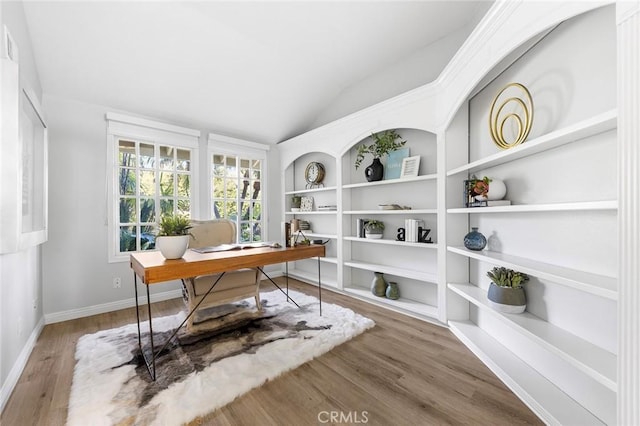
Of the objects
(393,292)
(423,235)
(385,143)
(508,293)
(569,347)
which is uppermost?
(385,143)

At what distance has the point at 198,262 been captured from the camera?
1.74 metres

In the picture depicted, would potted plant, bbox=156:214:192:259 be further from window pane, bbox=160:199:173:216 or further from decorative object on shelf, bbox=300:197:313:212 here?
decorative object on shelf, bbox=300:197:313:212

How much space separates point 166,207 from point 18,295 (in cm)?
172

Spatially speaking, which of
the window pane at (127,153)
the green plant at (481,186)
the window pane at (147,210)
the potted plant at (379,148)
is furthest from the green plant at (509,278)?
the window pane at (127,153)

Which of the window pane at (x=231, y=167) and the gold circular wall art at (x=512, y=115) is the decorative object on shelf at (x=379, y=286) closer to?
the gold circular wall art at (x=512, y=115)

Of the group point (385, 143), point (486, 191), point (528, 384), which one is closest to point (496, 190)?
point (486, 191)

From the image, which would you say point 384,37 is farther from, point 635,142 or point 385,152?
point 635,142

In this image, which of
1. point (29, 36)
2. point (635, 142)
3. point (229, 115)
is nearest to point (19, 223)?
point (29, 36)

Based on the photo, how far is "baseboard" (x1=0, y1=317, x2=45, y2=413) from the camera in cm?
151

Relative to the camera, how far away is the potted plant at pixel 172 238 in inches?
70.9

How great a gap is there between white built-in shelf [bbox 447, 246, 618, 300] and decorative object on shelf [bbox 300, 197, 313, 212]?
279 cm

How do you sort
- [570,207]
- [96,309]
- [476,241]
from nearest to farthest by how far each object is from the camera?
1. [570,207]
2. [476,241]
3. [96,309]

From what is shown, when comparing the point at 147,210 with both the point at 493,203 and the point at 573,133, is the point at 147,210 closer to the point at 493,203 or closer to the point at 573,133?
the point at 493,203

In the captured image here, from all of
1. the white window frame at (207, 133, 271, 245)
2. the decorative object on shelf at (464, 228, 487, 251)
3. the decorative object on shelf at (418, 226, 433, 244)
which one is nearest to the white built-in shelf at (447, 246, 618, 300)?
the decorative object on shelf at (464, 228, 487, 251)
